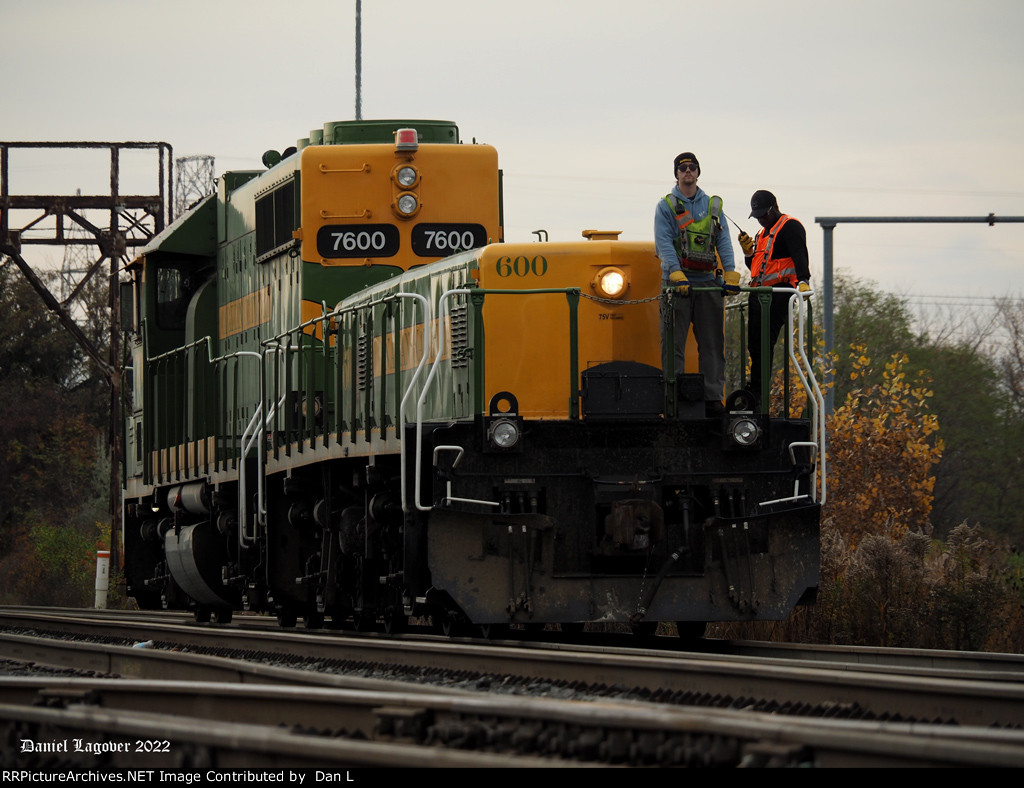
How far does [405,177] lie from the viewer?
12750mm

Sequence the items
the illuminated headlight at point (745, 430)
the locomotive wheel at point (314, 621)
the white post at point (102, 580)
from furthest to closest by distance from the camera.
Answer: the white post at point (102, 580) → the locomotive wheel at point (314, 621) → the illuminated headlight at point (745, 430)

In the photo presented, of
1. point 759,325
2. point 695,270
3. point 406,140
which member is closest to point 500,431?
point 695,270

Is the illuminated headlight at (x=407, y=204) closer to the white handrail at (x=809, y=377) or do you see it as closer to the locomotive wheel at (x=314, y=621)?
the locomotive wheel at (x=314, y=621)

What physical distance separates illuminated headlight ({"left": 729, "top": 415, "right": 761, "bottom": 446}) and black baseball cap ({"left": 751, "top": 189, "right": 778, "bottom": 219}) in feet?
5.38

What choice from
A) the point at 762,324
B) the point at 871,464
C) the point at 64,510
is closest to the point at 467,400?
the point at 762,324

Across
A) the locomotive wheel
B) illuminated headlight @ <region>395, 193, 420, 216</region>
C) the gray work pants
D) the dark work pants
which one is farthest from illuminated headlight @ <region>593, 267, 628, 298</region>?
the locomotive wheel

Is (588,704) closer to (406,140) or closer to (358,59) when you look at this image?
(406,140)

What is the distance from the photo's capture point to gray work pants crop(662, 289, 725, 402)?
996cm

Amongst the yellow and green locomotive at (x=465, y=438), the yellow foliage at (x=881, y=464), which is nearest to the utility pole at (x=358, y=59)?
the yellow foliage at (x=881, y=464)

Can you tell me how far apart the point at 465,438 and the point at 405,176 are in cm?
370

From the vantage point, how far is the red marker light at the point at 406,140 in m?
12.8

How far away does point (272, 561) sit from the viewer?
1281 cm

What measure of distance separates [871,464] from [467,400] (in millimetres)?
10023

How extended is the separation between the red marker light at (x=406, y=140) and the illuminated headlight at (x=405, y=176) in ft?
0.58
